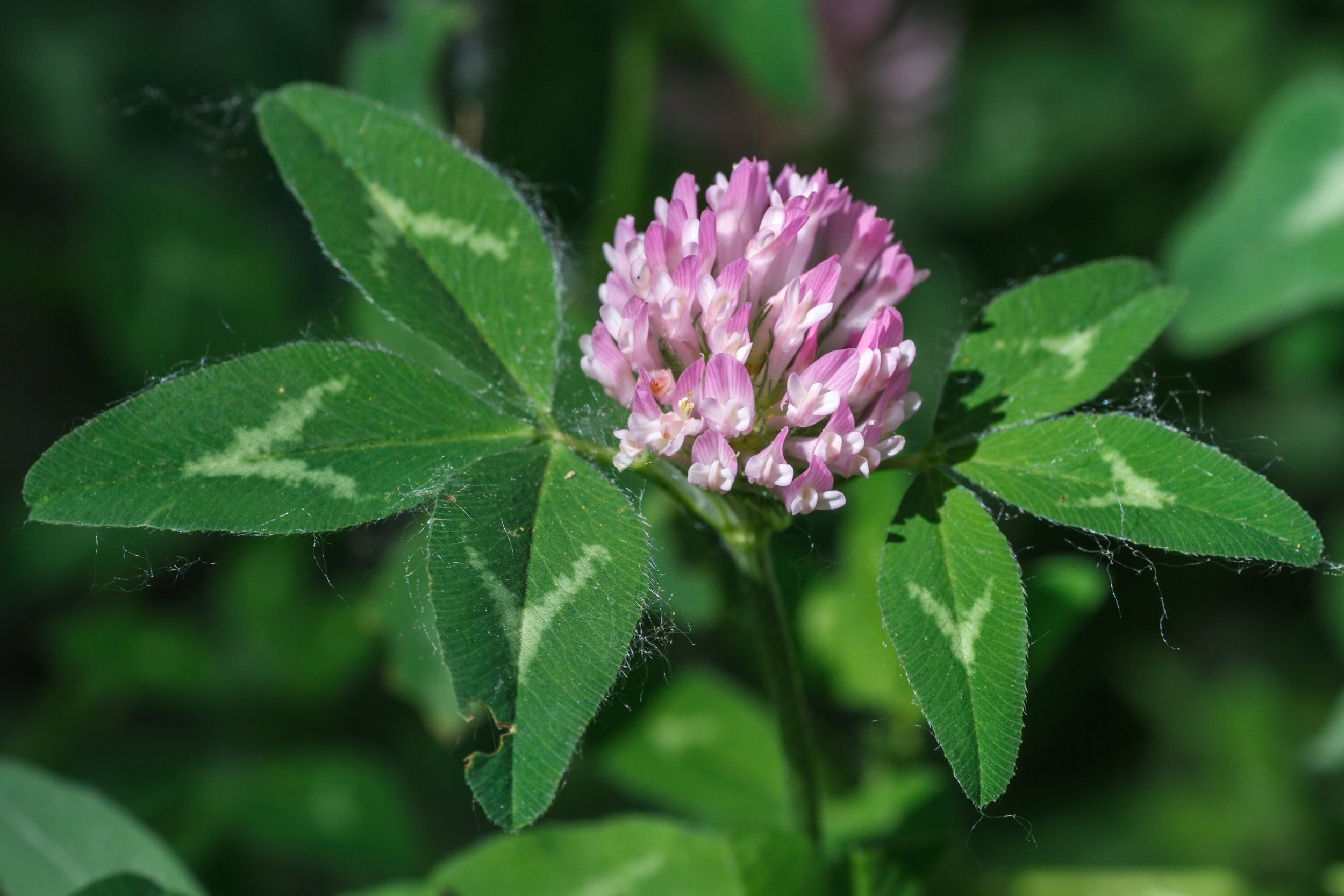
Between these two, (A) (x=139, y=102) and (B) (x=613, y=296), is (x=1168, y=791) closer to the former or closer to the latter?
(B) (x=613, y=296)

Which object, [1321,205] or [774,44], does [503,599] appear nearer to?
[774,44]

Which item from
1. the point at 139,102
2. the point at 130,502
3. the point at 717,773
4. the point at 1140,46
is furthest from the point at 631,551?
the point at 1140,46

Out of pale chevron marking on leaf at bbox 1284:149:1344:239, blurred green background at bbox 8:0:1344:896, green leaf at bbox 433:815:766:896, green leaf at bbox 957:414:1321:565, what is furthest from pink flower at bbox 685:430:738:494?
pale chevron marking on leaf at bbox 1284:149:1344:239

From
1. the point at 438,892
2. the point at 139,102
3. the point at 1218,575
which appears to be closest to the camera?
the point at 438,892

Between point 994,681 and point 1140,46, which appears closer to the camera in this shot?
point 994,681

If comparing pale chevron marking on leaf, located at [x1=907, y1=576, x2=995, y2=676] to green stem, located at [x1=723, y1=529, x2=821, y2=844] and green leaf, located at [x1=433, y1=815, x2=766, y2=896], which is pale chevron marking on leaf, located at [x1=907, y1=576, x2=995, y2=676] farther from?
green leaf, located at [x1=433, y1=815, x2=766, y2=896]

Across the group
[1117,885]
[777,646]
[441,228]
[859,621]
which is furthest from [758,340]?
[1117,885]
